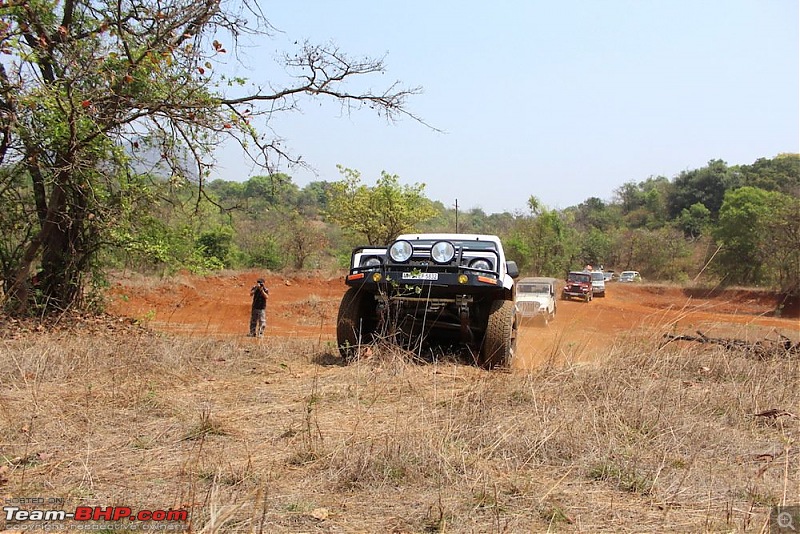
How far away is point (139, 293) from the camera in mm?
21109

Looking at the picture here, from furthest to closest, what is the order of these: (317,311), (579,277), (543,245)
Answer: (543,245), (579,277), (317,311)

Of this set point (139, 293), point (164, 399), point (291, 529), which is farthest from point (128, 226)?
point (139, 293)

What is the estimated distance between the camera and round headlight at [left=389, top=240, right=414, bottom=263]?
22.9 feet

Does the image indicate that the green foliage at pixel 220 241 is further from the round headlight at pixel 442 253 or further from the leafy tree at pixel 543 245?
the round headlight at pixel 442 253

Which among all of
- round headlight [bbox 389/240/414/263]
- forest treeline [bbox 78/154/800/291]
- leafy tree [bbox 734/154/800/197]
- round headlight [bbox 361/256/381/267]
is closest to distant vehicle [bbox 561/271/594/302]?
forest treeline [bbox 78/154/800/291]

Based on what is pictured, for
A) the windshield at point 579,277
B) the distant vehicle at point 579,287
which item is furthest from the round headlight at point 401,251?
the windshield at point 579,277

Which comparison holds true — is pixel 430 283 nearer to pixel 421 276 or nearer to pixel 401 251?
pixel 421 276

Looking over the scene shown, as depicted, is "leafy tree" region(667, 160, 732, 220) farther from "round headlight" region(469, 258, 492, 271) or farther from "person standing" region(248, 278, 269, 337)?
"round headlight" region(469, 258, 492, 271)

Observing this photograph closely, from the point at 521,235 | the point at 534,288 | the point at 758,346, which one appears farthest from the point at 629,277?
the point at 758,346

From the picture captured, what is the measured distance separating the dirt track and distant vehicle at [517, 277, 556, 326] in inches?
27.2

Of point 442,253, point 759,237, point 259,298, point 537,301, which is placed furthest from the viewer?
point 759,237

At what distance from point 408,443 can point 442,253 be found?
3534 mm

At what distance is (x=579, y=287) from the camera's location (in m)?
26.4

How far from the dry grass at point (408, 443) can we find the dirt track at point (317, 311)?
4.75ft
